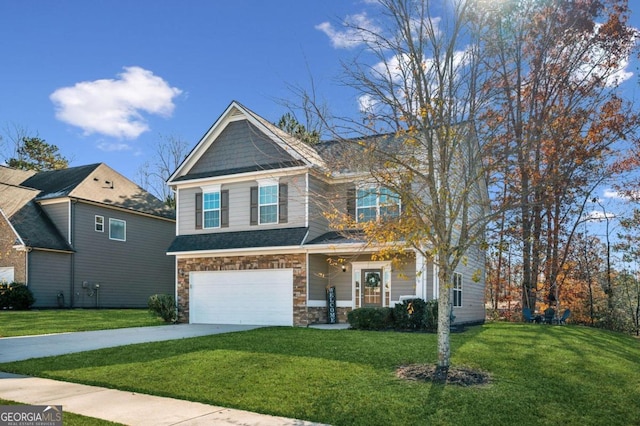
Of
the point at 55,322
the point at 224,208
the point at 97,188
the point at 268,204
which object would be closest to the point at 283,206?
the point at 268,204

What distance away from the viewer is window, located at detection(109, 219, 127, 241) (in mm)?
26906

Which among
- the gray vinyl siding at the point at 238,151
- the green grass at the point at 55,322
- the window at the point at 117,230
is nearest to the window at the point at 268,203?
the gray vinyl siding at the point at 238,151

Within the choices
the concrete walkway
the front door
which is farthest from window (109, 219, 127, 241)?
the concrete walkway

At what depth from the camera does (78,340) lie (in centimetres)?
1301

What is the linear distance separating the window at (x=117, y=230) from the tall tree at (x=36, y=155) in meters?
17.9

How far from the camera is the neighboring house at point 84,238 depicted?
76.9ft

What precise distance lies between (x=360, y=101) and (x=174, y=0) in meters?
9.57

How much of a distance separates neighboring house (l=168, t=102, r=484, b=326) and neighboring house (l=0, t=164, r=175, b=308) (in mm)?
8468

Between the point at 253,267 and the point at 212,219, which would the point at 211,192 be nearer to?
the point at 212,219

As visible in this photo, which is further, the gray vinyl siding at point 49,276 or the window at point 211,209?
the gray vinyl siding at point 49,276

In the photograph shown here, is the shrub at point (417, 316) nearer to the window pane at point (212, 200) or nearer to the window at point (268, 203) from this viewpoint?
the window at point (268, 203)

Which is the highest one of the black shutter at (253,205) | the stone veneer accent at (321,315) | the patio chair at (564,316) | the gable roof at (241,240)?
the black shutter at (253,205)

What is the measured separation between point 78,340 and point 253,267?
6229 mm

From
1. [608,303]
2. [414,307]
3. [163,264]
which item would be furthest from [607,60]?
[163,264]
